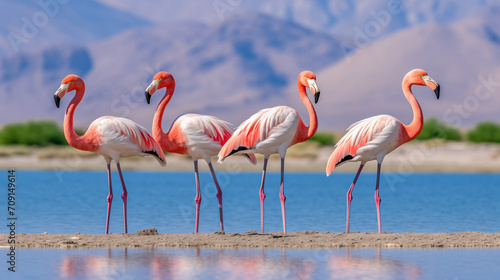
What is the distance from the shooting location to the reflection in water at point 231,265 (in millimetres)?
11414

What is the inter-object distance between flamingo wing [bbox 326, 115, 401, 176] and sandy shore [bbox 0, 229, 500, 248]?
4.42 feet

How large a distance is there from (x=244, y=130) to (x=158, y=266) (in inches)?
154

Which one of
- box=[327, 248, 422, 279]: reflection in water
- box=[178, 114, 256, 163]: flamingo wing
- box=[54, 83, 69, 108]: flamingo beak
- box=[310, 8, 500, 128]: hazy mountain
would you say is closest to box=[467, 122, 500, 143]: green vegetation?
box=[178, 114, 256, 163]: flamingo wing

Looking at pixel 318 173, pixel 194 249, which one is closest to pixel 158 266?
pixel 194 249

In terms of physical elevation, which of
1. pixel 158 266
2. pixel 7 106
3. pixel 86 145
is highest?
pixel 7 106

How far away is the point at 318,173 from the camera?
57.8 meters

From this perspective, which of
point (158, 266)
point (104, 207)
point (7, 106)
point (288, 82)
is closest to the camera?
point (158, 266)

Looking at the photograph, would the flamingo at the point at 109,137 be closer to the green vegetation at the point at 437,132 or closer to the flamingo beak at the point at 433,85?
the flamingo beak at the point at 433,85

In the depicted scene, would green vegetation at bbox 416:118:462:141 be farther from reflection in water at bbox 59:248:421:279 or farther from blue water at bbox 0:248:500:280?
reflection in water at bbox 59:248:421:279

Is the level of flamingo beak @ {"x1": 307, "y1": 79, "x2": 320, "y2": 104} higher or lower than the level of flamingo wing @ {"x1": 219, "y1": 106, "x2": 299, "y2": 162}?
higher

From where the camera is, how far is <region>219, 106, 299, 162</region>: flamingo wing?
15.3 metres

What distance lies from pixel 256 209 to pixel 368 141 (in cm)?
1060

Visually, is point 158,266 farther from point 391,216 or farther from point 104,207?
point 104,207

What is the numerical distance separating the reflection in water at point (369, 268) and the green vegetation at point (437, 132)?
56118 millimetres
